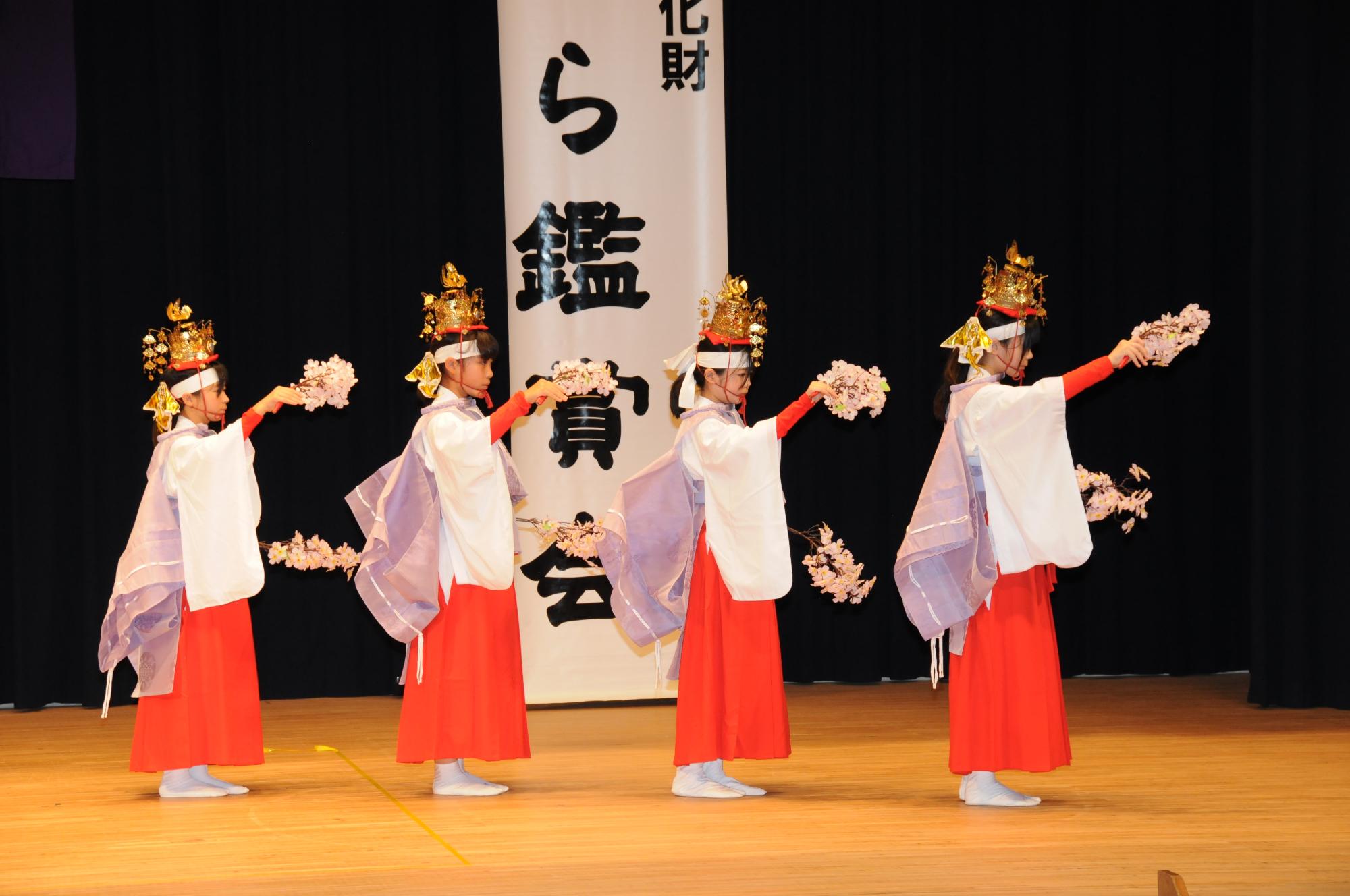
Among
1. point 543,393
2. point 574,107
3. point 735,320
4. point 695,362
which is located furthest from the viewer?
point 574,107

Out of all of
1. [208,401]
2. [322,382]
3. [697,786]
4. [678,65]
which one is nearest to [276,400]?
[322,382]

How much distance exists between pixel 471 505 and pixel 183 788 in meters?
1.34

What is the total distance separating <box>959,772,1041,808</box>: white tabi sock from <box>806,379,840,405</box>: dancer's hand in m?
1.21

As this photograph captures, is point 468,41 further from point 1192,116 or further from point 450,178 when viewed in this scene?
point 1192,116

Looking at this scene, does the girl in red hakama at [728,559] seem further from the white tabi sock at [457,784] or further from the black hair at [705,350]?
the white tabi sock at [457,784]

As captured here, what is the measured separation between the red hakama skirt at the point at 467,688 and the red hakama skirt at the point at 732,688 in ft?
1.85

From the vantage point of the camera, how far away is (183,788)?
488 cm

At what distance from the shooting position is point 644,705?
6.84 metres

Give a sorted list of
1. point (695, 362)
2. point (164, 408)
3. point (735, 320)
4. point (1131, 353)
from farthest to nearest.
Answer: point (164, 408), point (695, 362), point (735, 320), point (1131, 353)

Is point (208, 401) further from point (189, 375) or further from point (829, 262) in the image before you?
point (829, 262)

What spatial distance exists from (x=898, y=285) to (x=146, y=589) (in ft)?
12.9

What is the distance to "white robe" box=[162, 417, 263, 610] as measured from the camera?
15.6ft

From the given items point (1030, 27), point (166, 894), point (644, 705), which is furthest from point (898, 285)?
point (166, 894)

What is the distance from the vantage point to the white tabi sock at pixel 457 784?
4797mm
